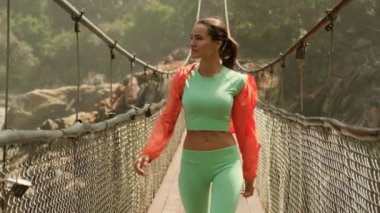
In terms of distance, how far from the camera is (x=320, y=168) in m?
2.46

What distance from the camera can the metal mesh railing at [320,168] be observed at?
1.65 m

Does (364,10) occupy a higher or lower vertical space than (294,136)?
higher

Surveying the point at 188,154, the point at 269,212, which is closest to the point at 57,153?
the point at 188,154

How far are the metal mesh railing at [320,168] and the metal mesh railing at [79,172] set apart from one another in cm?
77

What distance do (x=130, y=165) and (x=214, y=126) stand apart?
5.18 ft

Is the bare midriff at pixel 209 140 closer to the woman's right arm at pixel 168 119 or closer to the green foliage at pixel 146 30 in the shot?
the woman's right arm at pixel 168 119

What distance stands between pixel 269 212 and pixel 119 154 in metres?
1.46

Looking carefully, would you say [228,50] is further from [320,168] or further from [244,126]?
[320,168]

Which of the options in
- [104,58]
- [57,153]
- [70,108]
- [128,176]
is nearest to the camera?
[57,153]

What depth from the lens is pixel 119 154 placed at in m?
3.30

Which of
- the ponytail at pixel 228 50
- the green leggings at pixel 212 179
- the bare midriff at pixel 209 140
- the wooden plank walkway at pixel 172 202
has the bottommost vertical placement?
the wooden plank walkway at pixel 172 202

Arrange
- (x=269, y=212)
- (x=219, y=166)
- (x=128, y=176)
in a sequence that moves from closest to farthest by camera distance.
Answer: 1. (x=219, y=166)
2. (x=128, y=176)
3. (x=269, y=212)

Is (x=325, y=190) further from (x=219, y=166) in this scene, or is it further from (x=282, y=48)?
(x=282, y=48)

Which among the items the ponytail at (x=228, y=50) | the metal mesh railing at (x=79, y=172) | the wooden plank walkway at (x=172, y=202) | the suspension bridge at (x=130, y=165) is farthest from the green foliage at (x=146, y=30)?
the ponytail at (x=228, y=50)
